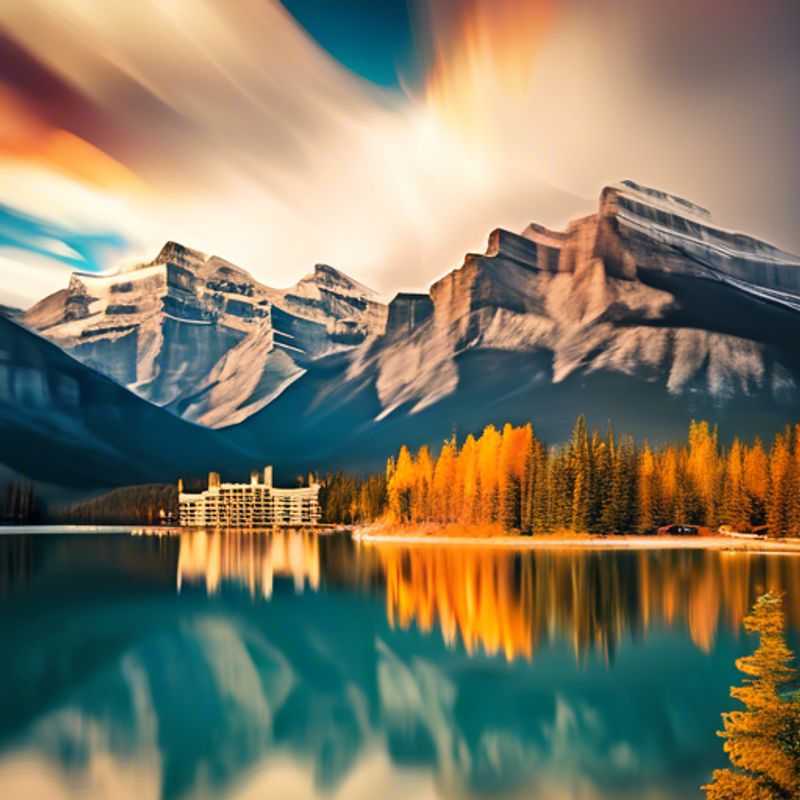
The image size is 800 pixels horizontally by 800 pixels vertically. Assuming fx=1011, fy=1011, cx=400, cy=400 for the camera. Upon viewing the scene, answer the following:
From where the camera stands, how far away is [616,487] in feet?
452

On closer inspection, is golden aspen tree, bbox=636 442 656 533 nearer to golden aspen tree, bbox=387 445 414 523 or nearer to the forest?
the forest

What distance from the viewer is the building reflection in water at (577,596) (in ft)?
189

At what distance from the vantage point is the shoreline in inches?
4823

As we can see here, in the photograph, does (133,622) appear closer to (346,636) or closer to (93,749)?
(346,636)

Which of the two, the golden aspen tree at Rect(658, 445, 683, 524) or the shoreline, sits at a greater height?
the golden aspen tree at Rect(658, 445, 683, 524)

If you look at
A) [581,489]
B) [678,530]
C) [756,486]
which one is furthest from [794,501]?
[581,489]

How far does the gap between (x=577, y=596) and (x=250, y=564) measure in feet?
198

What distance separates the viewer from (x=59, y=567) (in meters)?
116

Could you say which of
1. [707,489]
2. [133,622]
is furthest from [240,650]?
[707,489]

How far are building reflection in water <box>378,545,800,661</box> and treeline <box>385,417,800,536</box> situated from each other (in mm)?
25799

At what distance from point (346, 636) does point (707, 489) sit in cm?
9859

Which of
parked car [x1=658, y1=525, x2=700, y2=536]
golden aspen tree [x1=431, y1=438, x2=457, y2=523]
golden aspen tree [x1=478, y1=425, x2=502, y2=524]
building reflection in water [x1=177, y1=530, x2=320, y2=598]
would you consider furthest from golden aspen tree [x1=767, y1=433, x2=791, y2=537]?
building reflection in water [x1=177, y1=530, x2=320, y2=598]

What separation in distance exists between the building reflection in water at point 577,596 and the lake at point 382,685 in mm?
343

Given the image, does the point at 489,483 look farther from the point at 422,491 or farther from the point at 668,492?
the point at 668,492
